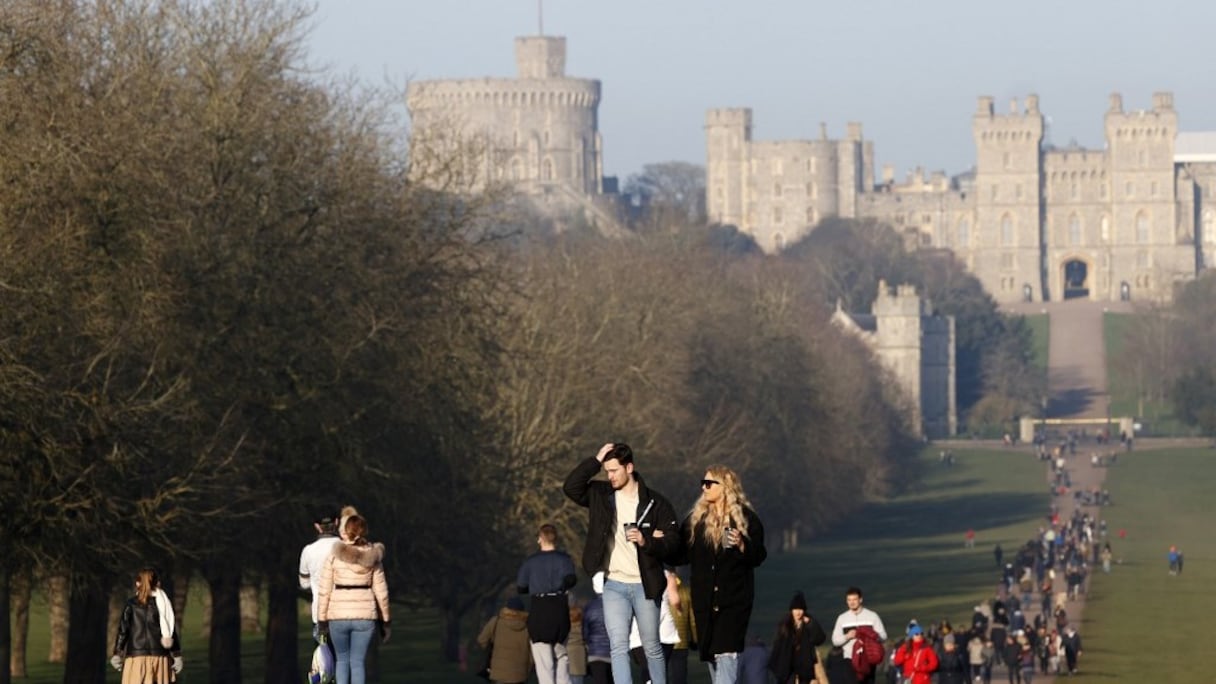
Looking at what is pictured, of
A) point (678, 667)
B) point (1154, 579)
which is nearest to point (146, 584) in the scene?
point (678, 667)

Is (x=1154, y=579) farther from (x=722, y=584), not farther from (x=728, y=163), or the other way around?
(x=728, y=163)

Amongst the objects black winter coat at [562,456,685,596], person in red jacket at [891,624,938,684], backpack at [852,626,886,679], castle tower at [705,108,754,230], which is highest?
castle tower at [705,108,754,230]

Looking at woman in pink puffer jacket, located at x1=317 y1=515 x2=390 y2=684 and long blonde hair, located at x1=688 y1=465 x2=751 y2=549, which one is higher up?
long blonde hair, located at x1=688 y1=465 x2=751 y2=549

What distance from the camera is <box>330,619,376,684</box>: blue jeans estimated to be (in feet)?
46.3

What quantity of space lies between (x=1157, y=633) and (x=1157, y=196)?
121619 millimetres

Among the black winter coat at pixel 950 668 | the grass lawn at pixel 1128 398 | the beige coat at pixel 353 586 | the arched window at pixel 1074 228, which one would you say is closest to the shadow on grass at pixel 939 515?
the grass lawn at pixel 1128 398

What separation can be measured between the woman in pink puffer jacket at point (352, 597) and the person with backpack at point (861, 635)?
3528 mm

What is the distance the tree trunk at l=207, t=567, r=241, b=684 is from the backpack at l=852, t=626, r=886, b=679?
10.1 m

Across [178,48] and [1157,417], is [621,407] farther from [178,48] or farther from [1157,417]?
[1157,417]

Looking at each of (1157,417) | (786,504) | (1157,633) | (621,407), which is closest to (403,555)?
(621,407)

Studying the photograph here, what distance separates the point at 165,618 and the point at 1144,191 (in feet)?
490

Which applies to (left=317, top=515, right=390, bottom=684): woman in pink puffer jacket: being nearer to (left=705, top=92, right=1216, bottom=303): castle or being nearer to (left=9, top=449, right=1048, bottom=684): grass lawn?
(left=9, top=449, right=1048, bottom=684): grass lawn

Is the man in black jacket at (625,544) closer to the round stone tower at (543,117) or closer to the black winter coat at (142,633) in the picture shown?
the black winter coat at (142,633)

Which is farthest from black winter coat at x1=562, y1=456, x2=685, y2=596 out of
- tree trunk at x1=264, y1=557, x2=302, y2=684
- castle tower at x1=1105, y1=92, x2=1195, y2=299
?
castle tower at x1=1105, y1=92, x2=1195, y2=299
